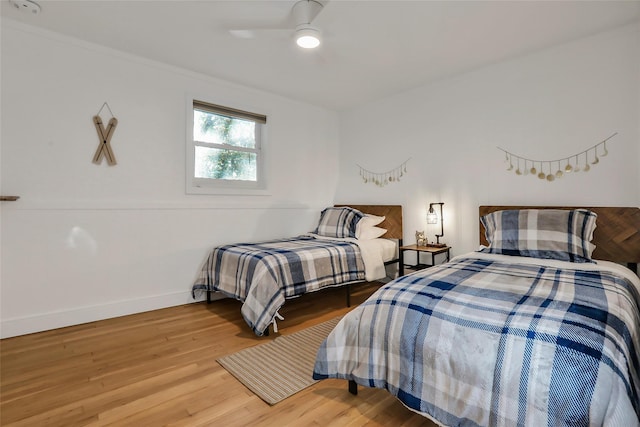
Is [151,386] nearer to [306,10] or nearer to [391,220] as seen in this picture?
[306,10]

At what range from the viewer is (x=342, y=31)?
8.18 ft

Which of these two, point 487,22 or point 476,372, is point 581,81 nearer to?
point 487,22

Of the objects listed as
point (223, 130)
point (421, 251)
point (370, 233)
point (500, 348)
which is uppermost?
point (223, 130)

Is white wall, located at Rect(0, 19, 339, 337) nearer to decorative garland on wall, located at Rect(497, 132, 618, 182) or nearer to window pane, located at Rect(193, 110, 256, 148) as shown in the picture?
window pane, located at Rect(193, 110, 256, 148)

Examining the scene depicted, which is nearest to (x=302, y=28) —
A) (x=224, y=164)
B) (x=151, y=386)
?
(x=224, y=164)

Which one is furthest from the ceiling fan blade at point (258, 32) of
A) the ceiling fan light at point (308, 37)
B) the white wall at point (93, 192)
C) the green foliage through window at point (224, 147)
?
the green foliage through window at point (224, 147)

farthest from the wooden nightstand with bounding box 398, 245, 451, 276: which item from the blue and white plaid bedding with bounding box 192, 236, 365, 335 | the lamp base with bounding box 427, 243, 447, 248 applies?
the blue and white plaid bedding with bounding box 192, 236, 365, 335

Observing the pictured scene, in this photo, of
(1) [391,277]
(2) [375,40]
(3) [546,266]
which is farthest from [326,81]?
(3) [546,266]

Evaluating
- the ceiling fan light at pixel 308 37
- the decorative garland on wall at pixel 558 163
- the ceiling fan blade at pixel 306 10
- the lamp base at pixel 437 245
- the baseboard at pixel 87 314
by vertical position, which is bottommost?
the baseboard at pixel 87 314

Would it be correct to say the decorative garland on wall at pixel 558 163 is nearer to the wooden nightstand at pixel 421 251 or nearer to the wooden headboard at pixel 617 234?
the wooden headboard at pixel 617 234

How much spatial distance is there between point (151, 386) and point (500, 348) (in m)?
1.80

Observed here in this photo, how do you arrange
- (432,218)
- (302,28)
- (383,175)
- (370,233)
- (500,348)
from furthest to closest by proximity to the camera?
(383,175) < (370,233) < (432,218) < (302,28) < (500,348)

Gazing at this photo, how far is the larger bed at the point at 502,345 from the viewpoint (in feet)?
3.38

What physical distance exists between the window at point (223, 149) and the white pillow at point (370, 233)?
4.44 feet
